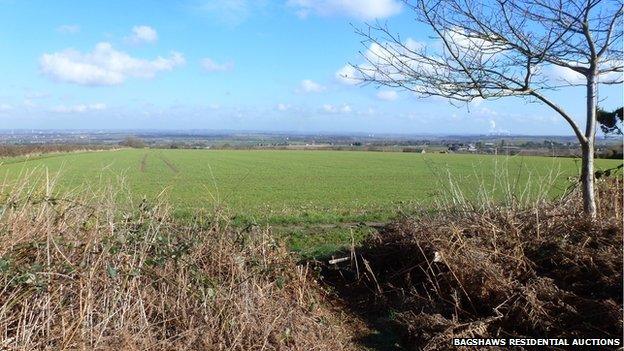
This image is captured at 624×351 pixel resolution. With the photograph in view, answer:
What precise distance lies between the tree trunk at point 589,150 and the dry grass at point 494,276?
9.7 inches

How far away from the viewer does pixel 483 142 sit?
995cm

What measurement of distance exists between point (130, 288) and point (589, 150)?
5362mm

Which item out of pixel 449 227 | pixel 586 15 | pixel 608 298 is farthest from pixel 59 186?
pixel 586 15

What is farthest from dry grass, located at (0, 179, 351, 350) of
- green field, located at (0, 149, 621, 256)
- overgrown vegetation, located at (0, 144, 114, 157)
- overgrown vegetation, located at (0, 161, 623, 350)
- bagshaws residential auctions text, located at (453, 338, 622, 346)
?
overgrown vegetation, located at (0, 144, 114, 157)

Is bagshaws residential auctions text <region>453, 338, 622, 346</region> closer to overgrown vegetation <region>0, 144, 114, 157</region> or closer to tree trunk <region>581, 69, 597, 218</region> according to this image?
tree trunk <region>581, 69, 597, 218</region>

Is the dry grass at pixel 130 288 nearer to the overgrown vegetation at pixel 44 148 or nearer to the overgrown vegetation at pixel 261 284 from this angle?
the overgrown vegetation at pixel 261 284

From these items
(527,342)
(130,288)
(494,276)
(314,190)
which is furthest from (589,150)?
(314,190)

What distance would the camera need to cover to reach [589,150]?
6.25 metres

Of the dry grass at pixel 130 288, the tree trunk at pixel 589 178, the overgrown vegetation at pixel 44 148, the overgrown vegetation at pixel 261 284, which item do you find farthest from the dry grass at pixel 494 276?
the overgrown vegetation at pixel 44 148

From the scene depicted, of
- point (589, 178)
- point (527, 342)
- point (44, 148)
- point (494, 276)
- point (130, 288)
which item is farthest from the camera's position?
point (44, 148)

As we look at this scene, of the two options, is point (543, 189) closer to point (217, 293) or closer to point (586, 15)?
point (586, 15)

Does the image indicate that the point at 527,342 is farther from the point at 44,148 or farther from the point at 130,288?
the point at 44,148

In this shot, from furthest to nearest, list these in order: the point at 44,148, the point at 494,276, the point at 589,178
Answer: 1. the point at 44,148
2. the point at 589,178
3. the point at 494,276

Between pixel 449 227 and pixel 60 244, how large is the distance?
14.0ft
